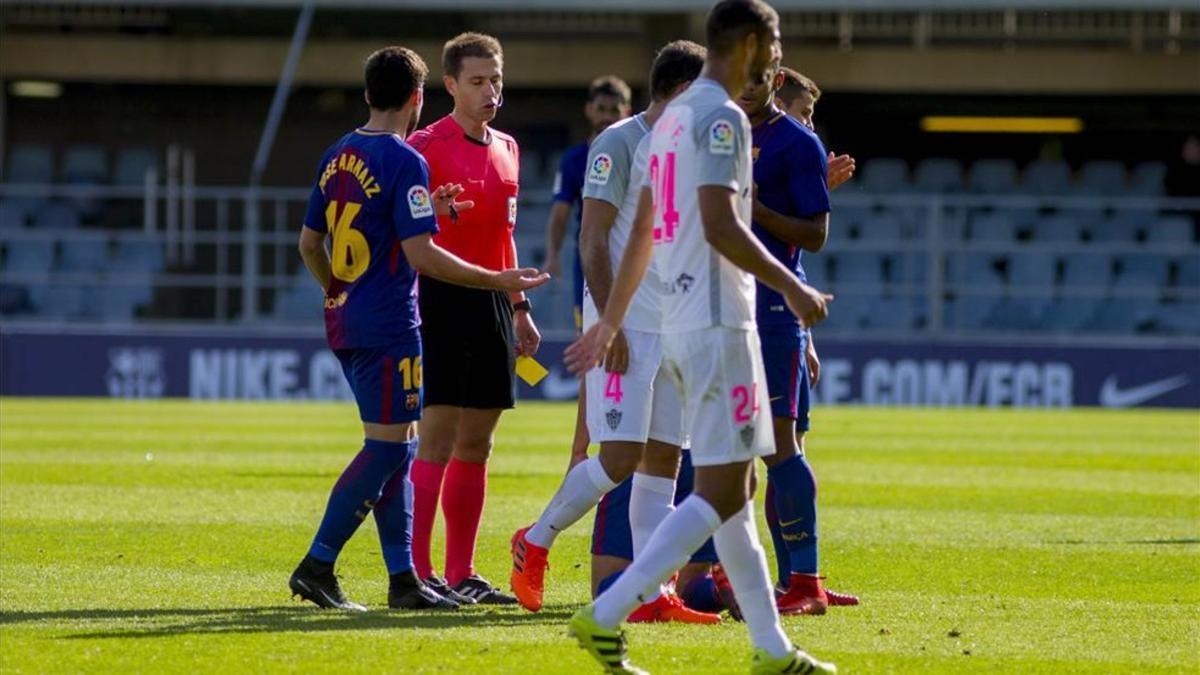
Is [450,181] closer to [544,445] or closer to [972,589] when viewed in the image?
[972,589]

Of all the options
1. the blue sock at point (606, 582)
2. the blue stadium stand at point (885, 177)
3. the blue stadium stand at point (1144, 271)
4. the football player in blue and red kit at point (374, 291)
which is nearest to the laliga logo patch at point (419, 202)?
the football player in blue and red kit at point (374, 291)

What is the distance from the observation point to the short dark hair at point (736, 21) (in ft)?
20.9

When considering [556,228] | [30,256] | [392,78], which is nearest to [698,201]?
[392,78]

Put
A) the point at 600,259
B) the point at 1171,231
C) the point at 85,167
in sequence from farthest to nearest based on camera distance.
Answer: the point at 85,167 < the point at 1171,231 < the point at 600,259

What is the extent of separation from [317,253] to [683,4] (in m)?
18.8

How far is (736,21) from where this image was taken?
637 centimetres

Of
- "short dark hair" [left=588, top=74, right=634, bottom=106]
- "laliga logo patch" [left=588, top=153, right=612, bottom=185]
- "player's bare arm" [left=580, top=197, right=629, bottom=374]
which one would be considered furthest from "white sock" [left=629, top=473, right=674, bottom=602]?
"short dark hair" [left=588, top=74, right=634, bottom=106]

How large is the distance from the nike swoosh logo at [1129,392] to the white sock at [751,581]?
19722 millimetres

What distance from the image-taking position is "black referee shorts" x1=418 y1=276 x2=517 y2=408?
8773 millimetres

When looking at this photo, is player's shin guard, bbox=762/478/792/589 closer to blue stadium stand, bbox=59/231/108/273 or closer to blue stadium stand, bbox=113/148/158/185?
blue stadium stand, bbox=59/231/108/273

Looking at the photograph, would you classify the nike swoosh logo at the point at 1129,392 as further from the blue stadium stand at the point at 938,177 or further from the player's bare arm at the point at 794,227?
the player's bare arm at the point at 794,227

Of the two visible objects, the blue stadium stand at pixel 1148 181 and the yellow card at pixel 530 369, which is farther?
the blue stadium stand at pixel 1148 181

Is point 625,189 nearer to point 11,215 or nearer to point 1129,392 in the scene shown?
point 1129,392

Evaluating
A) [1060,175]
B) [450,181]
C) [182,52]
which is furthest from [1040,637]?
[182,52]
